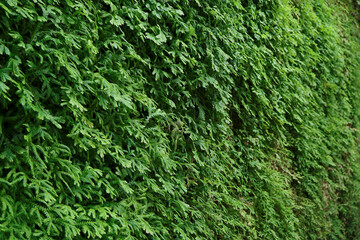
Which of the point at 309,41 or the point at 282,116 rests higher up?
the point at 309,41

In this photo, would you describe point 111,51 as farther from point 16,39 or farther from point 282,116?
point 282,116

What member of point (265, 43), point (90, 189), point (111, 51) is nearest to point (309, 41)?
point (265, 43)

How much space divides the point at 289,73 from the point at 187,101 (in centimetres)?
215

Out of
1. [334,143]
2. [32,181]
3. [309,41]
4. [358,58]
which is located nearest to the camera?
[32,181]

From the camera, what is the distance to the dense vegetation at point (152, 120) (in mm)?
1760

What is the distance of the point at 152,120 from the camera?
247cm

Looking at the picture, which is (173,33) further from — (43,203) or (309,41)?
(309,41)

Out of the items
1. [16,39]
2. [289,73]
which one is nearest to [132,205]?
[16,39]

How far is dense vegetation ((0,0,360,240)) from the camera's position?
1.76 m

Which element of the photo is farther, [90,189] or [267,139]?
[267,139]

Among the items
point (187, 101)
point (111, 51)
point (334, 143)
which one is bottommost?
point (334, 143)

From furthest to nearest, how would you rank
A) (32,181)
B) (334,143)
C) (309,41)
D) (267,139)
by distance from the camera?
(334,143), (309,41), (267,139), (32,181)

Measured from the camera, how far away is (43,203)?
1.78m

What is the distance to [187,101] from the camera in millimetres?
2826
